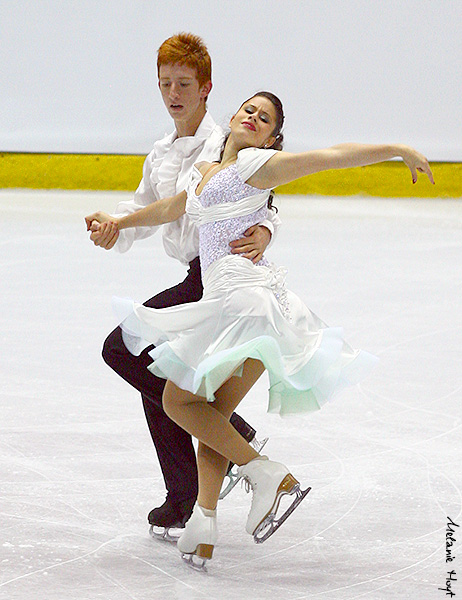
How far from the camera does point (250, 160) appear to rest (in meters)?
1.80

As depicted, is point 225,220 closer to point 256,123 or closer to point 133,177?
point 256,123

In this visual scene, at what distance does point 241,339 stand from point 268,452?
769 mm

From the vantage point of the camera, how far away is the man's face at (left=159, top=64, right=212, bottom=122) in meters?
2.10

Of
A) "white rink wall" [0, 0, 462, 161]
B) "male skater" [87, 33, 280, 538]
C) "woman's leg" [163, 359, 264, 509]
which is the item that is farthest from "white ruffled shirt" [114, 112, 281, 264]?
"white rink wall" [0, 0, 462, 161]

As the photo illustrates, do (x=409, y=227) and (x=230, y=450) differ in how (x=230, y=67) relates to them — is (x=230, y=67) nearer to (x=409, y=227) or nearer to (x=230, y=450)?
(x=409, y=227)

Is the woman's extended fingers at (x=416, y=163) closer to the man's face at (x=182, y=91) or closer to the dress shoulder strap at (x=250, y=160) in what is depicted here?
the dress shoulder strap at (x=250, y=160)

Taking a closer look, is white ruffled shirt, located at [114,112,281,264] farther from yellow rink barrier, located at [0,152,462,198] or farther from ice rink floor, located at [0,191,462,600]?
yellow rink barrier, located at [0,152,462,198]

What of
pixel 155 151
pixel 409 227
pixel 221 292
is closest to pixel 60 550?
pixel 221 292

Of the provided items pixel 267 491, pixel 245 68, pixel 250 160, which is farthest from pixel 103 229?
pixel 245 68

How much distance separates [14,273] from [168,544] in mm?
2766

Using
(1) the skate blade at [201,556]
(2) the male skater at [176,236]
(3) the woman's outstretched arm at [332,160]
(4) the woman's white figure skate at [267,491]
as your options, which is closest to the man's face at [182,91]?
(2) the male skater at [176,236]

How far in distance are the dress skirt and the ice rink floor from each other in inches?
12.8

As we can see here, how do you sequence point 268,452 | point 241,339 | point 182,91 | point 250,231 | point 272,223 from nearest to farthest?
point 241,339 < point 250,231 < point 272,223 < point 182,91 < point 268,452

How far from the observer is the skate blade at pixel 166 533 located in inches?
77.3
